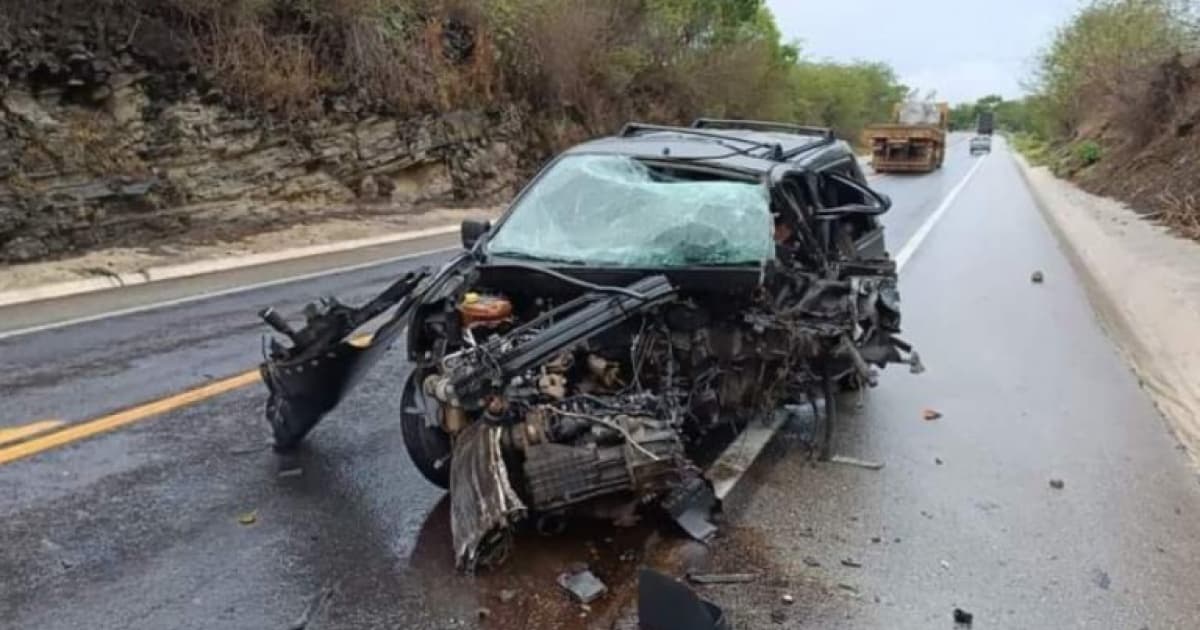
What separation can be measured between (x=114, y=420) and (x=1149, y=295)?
11.2 metres

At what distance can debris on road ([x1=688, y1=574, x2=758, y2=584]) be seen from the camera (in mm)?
4281

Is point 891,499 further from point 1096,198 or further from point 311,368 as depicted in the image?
point 1096,198

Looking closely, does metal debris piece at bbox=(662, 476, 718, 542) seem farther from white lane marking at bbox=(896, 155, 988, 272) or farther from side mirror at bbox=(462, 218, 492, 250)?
white lane marking at bbox=(896, 155, 988, 272)

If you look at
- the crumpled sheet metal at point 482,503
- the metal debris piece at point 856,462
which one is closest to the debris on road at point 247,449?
the crumpled sheet metal at point 482,503

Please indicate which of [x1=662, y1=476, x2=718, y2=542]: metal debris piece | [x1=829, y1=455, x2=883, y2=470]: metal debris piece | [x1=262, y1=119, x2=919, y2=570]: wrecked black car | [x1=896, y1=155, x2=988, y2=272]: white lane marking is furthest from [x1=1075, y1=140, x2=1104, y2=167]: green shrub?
[x1=662, y1=476, x2=718, y2=542]: metal debris piece

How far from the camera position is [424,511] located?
489 centimetres

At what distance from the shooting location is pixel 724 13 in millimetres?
35688

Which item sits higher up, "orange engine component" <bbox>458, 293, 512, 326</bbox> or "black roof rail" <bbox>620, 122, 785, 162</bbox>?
"black roof rail" <bbox>620, 122, 785, 162</bbox>

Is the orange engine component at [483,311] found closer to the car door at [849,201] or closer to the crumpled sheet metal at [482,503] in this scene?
the crumpled sheet metal at [482,503]

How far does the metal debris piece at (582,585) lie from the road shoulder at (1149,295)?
4.15m

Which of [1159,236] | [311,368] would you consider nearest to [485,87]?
[1159,236]

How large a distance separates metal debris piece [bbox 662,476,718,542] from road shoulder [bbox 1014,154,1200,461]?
3394 mm

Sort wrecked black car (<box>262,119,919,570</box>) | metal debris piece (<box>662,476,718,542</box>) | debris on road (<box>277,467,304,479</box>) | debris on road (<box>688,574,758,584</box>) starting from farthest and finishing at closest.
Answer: debris on road (<box>277,467,304,479</box>) → metal debris piece (<box>662,476,718,542</box>) → wrecked black car (<box>262,119,919,570</box>) → debris on road (<box>688,574,758,584</box>)

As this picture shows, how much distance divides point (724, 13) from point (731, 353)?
3221 cm
